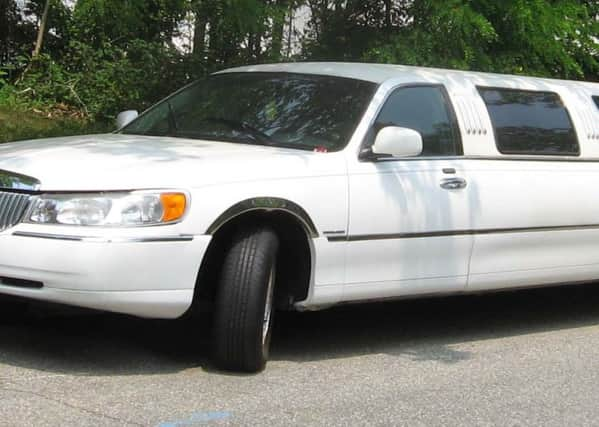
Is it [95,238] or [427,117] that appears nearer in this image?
[95,238]

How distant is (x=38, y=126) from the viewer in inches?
456

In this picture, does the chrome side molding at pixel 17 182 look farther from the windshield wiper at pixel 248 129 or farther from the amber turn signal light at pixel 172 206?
the windshield wiper at pixel 248 129

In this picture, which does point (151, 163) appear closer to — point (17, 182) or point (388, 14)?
point (17, 182)

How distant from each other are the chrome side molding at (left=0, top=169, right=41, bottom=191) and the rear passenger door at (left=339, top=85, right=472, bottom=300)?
171 centimetres

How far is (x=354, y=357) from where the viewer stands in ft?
20.6

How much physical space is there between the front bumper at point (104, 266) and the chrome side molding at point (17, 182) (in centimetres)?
22

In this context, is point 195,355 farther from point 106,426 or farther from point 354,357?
point 106,426

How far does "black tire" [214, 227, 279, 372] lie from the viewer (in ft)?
17.7

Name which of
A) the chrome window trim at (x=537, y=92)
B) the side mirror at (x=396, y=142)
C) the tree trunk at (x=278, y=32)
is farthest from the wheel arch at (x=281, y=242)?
the tree trunk at (x=278, y=32)

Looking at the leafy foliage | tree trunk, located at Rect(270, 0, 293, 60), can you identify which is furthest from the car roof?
tree trunk, located at Rect(270, 0, 293, 60)

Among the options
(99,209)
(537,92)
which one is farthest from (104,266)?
(537,92)

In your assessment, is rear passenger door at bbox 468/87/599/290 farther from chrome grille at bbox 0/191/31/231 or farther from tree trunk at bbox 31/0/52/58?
tree trunk at bbox 31/0/52/58

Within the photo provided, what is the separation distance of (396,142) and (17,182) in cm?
211

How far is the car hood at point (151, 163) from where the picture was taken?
513 cm
